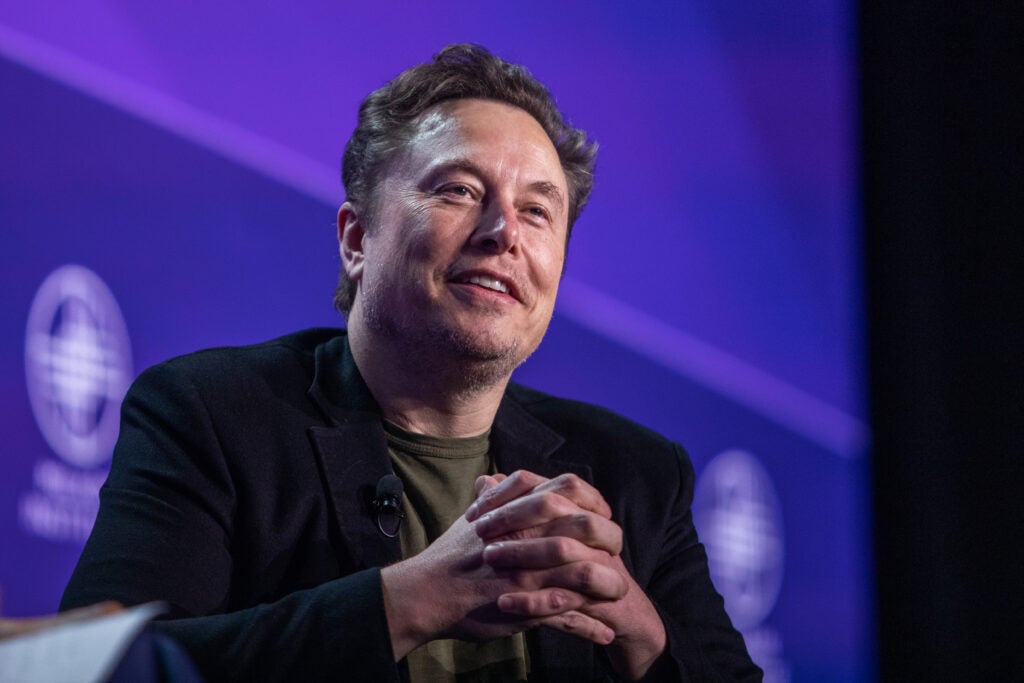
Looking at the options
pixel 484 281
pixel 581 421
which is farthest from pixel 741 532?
pixel 484 281

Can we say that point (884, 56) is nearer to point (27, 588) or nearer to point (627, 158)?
point (627, 158)

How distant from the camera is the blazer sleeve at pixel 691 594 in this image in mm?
2088

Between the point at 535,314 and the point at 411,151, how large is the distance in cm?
44

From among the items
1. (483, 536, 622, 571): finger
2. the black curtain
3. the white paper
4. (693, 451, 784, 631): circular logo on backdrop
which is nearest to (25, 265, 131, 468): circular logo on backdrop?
(483, 536, 622, 571): finger

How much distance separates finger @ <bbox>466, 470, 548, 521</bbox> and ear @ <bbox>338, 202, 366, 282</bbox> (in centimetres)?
77

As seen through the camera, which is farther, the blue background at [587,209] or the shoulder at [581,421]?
the shoulder at [581,421]

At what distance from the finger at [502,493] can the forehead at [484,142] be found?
75 centimetres

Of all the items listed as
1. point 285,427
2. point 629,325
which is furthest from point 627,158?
point 285,427

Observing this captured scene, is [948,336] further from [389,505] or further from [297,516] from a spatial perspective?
[297,516]

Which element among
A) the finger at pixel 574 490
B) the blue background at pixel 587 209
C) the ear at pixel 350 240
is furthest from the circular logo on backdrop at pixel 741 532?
the finger at pixel 574 490

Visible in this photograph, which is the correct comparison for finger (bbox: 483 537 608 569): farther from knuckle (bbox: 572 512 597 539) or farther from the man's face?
the man's face

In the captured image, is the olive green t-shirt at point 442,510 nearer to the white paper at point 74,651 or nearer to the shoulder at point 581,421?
the shoulder at point 581,421

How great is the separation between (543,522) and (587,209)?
1857 mm

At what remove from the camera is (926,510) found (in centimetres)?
417
